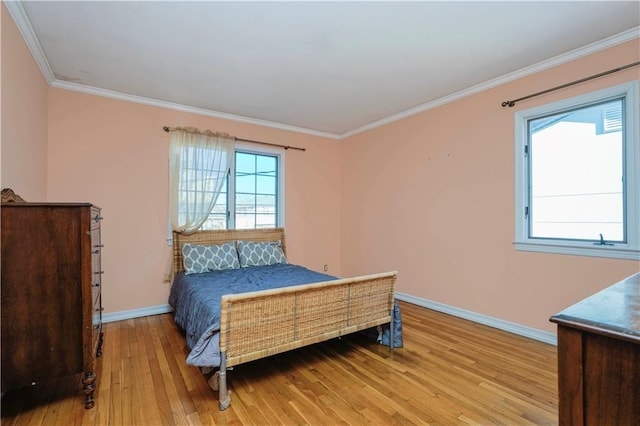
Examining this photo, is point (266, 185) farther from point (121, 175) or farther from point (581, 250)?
point (581, 250)

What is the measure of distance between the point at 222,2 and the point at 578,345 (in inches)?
97.5

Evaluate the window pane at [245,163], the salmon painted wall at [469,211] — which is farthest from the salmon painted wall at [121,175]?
the salmon painted wall at [469,211]

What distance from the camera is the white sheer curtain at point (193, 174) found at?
372 cm

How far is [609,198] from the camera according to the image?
250 centimetres

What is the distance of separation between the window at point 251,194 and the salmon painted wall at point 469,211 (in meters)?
1.39

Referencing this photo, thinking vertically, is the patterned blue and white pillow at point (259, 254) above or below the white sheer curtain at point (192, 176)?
below

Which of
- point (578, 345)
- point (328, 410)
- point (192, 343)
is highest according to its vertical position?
point (578, 345)

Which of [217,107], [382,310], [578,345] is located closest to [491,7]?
[578,345]

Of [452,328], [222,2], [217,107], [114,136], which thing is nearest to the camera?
[222,2]

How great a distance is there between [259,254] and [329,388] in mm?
2178

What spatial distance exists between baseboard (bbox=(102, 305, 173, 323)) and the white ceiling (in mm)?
2455

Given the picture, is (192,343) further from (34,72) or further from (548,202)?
(548,202)

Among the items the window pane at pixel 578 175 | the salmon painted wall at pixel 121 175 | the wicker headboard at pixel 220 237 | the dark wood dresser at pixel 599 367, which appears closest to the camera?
the dark wood dresser at pixel 599 367

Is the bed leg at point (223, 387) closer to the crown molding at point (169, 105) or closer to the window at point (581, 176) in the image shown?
the window at point (581, 176)
